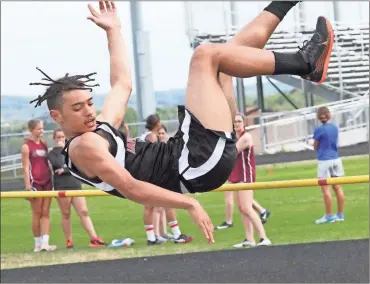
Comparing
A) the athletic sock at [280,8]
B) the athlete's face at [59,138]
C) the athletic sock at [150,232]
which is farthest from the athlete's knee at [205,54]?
the athlete's face at [59,138]

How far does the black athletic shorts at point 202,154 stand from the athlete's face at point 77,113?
0.55m

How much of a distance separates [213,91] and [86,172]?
2.87 ft

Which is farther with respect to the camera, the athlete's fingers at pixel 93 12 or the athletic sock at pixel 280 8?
the athlete's fingers at pixel 93 12

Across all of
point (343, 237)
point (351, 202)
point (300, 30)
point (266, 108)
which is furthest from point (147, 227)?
point (266, 108)

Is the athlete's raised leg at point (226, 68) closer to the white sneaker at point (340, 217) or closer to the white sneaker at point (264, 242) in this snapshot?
the white sneaker at point (264, 242)

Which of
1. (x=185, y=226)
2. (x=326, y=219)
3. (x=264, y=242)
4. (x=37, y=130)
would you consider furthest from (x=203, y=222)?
(x=185, y=226)

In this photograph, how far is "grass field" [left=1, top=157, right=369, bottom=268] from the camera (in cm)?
1157

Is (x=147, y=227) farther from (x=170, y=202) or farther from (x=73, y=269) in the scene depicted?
(x=170, y=202)

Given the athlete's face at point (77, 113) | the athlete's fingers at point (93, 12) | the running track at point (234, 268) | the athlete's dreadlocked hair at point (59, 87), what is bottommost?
the running track at point (234, 268)

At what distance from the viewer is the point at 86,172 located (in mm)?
5707

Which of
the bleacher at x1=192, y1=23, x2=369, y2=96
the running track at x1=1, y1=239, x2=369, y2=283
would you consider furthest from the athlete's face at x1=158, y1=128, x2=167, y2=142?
the bleacher at x1=192, y1=23, x2=369, y2=96

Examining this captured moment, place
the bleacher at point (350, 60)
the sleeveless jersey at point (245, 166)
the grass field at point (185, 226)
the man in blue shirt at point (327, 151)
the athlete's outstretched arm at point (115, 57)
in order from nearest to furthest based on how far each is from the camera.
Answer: the athlete's outstretched arm at point (115, 57) → the sleeveless jersey at point (245, 166) → the grass field at point (185, 226) → the man in blue shirt at point (327, 151) → the bleacher at point (350, 60)

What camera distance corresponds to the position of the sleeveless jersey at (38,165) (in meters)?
11.9

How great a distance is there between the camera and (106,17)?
6469mm
